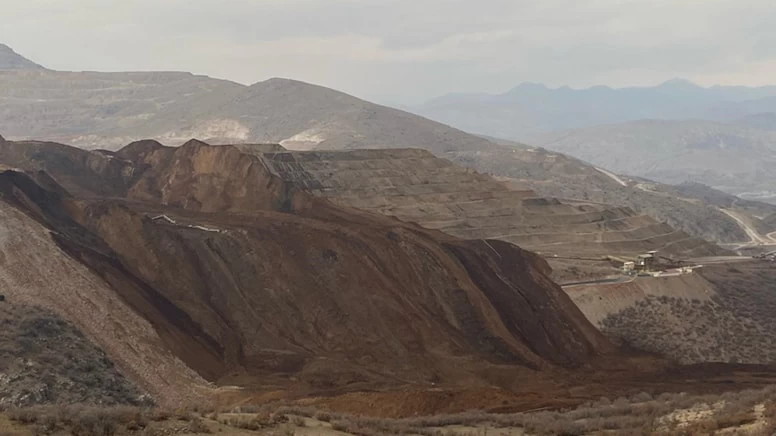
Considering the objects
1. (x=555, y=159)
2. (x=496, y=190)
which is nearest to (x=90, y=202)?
(x=496, y=190)

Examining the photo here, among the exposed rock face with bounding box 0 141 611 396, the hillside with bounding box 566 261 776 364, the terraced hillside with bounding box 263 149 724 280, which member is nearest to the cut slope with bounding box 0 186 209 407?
the exposed rock face with bounding box 0 141 611 396

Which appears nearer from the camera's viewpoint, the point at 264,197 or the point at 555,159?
the point at 264,197

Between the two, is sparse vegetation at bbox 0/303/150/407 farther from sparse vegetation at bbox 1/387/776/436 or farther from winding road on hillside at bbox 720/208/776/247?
winding road on hillside at bbox 720/208/776/247

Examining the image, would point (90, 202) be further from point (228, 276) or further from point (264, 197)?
point (264, 197)

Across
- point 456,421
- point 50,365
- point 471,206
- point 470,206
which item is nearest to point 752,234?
point 471,206

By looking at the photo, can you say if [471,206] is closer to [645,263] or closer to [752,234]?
[645,263]

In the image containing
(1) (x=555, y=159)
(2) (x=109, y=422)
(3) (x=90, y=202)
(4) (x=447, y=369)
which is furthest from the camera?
(1) (x=555, y=159)

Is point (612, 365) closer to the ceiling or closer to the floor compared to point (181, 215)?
closer to the floor
